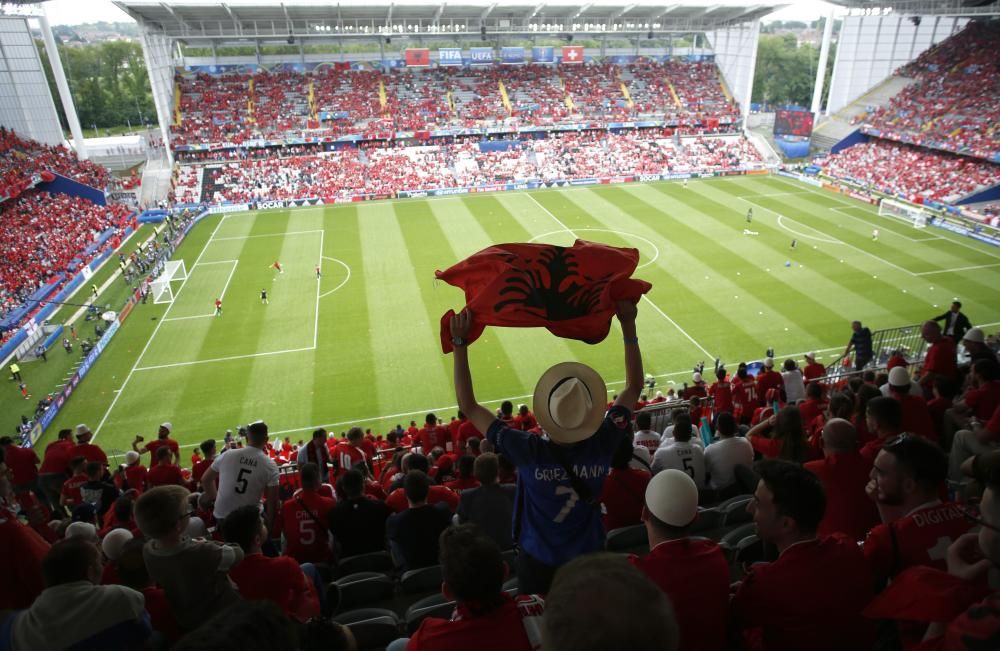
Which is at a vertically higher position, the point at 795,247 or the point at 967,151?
the point at 967,151

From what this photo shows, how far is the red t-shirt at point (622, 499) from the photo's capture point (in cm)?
571

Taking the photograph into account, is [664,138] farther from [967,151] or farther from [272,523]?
→ [272,523]

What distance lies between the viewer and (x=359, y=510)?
5828 mm

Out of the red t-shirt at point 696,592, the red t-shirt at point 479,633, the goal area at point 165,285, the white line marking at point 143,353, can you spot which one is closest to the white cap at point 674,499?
the red t-shirt at point 696,592

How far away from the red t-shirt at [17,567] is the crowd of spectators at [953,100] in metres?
47.1

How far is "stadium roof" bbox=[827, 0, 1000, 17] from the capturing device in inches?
1505

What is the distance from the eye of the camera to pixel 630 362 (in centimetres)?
441

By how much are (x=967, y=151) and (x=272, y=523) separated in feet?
153

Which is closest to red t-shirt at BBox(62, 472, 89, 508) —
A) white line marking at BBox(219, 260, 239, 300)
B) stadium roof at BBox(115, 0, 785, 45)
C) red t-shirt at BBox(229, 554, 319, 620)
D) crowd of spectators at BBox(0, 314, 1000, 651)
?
crowd of spectators at BBox(0, 314, 1000, 651)

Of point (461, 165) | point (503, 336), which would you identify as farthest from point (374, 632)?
point (461, 165)

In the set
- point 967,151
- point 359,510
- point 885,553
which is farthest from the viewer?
point 967,151

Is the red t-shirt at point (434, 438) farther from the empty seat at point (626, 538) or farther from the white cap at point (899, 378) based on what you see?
the white cap at point (899, 378)

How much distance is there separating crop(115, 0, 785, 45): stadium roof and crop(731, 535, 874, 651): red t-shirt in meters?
48.5

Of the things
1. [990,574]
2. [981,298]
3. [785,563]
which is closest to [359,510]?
[785,563]
